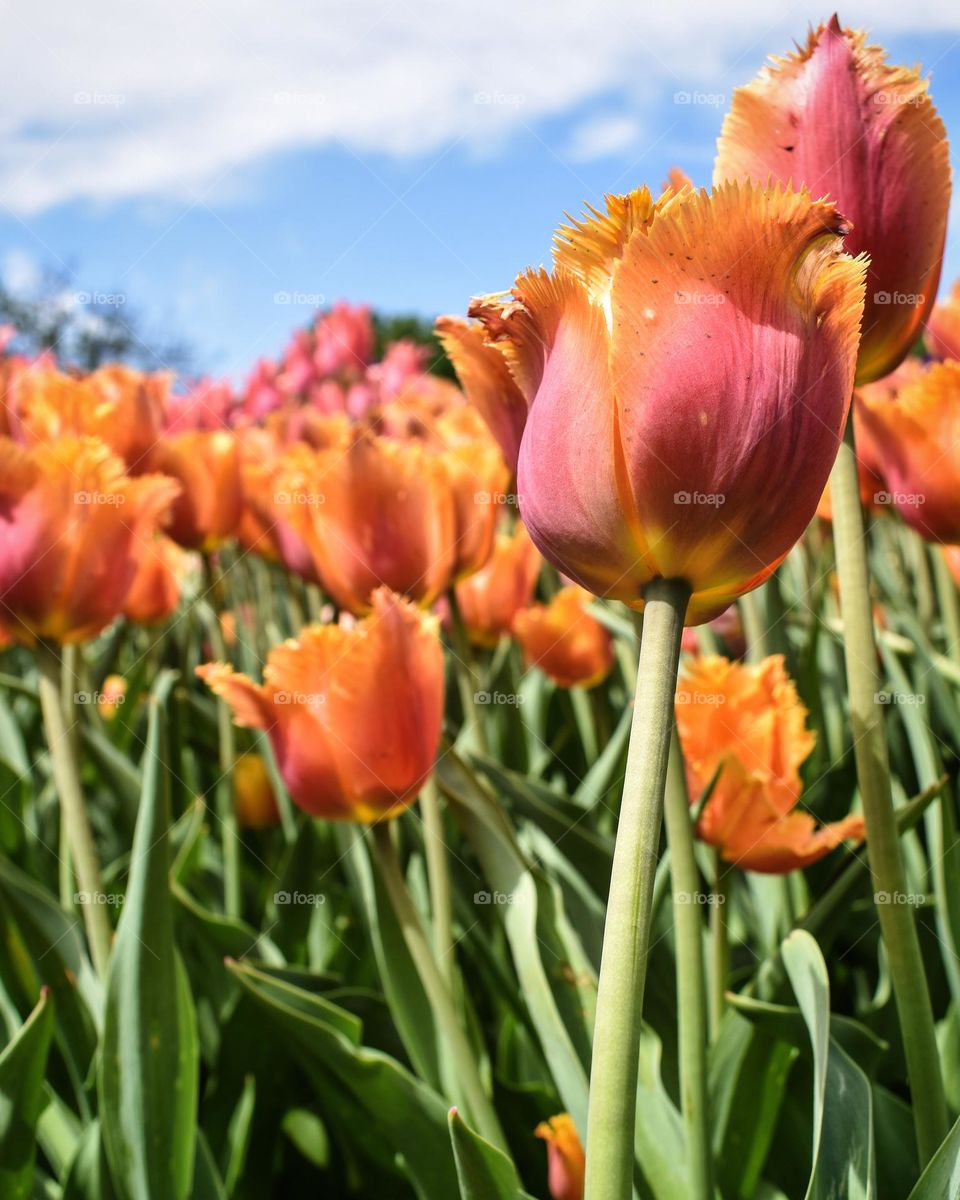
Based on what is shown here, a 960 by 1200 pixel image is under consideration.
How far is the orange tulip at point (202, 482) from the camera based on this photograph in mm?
1866

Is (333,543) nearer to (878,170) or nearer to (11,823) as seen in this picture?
(11,823)

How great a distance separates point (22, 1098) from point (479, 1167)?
17.6 inches

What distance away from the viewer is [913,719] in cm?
114

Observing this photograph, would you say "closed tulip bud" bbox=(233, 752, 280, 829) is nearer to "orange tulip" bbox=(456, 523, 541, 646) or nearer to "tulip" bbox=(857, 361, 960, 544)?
"orange tulip" bbox=(456, 523, 541, 646)

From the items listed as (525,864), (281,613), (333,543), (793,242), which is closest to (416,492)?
(333,543)

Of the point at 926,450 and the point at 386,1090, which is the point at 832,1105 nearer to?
→ the point at 386,1090

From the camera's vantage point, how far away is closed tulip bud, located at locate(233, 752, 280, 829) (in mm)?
1707

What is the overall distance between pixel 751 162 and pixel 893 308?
0.40 ft

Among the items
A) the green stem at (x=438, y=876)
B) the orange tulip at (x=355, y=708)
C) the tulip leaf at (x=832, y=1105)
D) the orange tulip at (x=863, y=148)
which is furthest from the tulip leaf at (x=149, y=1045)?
the orange tulip at (x=863, y=148)

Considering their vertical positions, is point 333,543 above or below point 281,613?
above

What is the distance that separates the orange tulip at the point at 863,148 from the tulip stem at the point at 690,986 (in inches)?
12.6

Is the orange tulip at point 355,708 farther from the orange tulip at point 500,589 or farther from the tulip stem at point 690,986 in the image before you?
the orange tulip at point 500,589

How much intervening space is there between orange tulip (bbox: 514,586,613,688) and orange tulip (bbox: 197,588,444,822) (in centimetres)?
67

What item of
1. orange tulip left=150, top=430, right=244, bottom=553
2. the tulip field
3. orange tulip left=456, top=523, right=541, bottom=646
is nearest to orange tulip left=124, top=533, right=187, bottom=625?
orange tulip left=150, top=430, right=244, bottom=553
